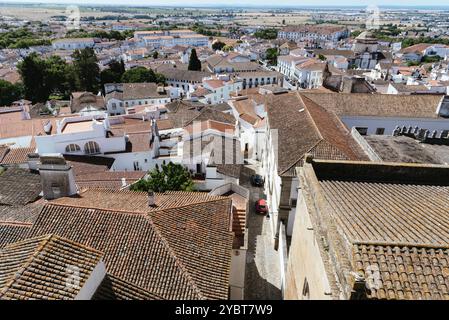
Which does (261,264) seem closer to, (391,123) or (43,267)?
(43,267)

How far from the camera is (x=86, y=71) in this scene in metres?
71.6

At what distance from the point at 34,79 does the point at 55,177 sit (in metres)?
61.0

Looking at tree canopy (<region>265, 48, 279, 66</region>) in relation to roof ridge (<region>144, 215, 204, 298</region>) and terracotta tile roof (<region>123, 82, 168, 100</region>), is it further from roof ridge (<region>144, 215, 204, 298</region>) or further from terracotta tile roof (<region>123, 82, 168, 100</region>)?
roof ridge (<region>144, 215, 204, 298</region>)

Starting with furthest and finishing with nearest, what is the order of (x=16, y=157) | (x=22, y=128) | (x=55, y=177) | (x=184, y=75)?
(x=184, y=75) < (x=22, y=128) < (x=16, y=157) < (x=55, y=177)

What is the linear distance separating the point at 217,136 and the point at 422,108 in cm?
2000

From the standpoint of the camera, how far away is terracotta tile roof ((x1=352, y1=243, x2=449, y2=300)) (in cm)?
624

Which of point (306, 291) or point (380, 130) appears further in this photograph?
point (380, 130)

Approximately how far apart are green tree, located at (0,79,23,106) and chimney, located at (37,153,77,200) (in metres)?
60.2

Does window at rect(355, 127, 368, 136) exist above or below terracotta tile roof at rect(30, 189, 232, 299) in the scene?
below

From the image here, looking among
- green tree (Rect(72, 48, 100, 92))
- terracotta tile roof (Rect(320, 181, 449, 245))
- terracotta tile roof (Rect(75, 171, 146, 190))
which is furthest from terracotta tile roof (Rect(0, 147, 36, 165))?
green tree (Rect(72, 48, 100, 92))

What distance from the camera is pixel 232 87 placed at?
6406 centimetres

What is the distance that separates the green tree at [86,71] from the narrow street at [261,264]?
6069 cm

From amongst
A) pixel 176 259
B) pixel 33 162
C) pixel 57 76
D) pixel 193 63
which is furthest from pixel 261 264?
pixel 193 63
